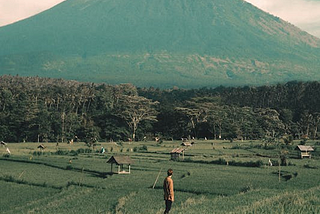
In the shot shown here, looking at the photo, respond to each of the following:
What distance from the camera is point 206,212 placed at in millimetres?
13789

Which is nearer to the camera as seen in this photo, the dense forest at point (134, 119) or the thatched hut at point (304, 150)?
the thatched hut at point (304, 150)

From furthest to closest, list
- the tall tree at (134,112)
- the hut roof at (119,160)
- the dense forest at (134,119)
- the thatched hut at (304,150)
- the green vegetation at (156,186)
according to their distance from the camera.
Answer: the tall tree at (134,112), the dense forest at (134,119), the thatched hut at (304,150), the hut roof at (119,160), the green vegetation at (156,186)

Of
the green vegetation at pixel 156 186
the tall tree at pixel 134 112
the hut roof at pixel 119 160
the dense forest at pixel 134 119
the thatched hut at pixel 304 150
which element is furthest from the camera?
the tall tree at pixel 134 112

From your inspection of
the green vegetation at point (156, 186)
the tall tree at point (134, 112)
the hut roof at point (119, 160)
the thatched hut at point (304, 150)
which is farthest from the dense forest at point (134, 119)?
the hut roof at point (119, 160)

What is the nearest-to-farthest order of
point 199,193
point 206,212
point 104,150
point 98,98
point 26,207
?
1. point 206,212
2. point 26,207
3. point 199,193
4. point 104,150
5. point 98,98

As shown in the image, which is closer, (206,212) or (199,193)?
(206,212)

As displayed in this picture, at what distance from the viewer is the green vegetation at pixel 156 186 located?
1625cm

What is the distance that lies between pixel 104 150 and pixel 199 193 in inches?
1050

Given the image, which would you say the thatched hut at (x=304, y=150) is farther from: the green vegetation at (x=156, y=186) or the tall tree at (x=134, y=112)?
the tall tree at (x=134, y=112)

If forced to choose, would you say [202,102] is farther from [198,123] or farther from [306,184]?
[306,184]

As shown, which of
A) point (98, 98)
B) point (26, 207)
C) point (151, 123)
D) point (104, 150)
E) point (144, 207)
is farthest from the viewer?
point (98, 98)

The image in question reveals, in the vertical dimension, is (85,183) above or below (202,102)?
below

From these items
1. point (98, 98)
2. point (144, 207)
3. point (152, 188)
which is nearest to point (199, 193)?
point (152, 188)

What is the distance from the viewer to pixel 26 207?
19.9m
